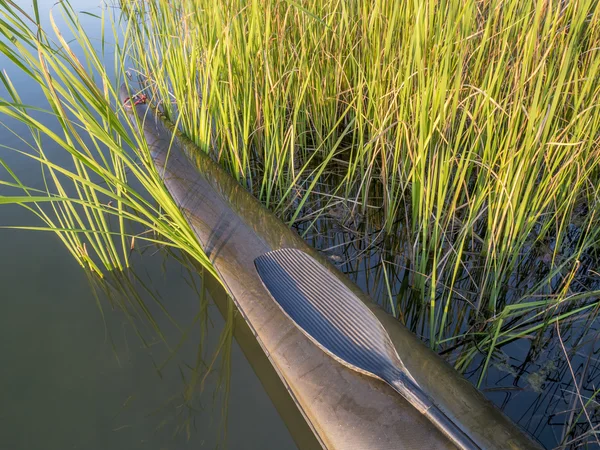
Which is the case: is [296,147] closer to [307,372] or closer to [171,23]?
[171,23]

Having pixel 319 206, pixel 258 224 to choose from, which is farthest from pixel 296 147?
pixel 258 224

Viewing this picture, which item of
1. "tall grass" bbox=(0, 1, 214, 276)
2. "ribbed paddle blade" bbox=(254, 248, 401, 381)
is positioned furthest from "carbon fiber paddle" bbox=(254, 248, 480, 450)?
"tall grass" bbox=(0, 1, 214, 276)

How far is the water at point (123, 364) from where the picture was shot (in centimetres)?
92

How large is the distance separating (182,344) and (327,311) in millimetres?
396

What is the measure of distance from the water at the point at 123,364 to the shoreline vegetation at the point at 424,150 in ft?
0.37

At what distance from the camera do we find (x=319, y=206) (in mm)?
1548

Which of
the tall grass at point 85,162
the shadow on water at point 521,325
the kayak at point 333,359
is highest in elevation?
the tall grass at point 85,162

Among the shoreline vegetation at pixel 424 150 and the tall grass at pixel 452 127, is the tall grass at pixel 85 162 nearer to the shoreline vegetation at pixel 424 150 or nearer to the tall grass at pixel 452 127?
the shoreline vegetation at pixel 424 150

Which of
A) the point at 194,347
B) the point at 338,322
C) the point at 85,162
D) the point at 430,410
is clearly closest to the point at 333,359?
the point at 338,322

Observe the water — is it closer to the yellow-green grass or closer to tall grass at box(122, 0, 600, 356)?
the yellow-green grass

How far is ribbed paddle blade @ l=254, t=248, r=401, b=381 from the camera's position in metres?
0.84

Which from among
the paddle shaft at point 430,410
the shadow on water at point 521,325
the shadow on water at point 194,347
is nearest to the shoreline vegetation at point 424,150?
the shadow on water at point 521,325

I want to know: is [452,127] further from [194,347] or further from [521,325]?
[194,347]

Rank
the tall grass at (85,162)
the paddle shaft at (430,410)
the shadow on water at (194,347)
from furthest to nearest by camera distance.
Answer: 1. the shadow on water at (194,347)
2. the tall grass at (85,162)
3. the paddle shaft at (430,410)
